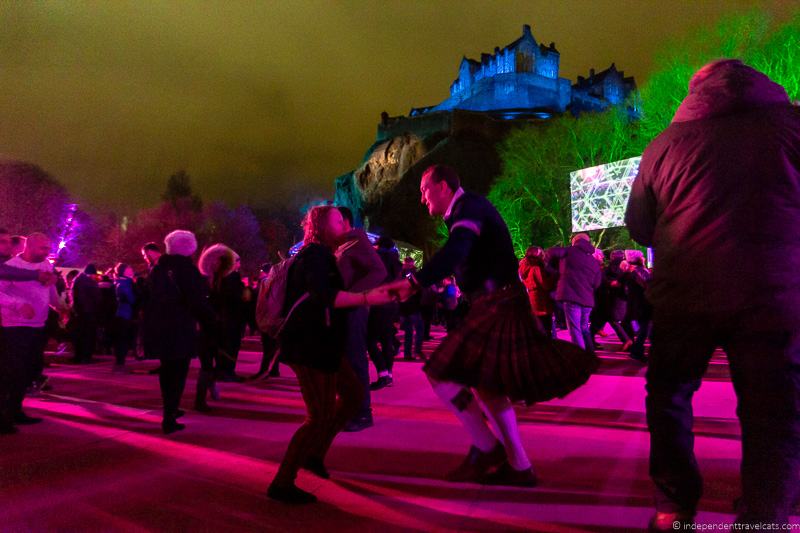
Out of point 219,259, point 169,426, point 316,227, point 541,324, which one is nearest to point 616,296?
point 219,259

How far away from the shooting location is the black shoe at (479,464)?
3752mm

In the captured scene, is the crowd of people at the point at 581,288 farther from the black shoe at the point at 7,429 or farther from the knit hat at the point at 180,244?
the black shoe at the point at 7,429

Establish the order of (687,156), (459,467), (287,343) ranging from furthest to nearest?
(459,467) < (287,343) < (687,156)

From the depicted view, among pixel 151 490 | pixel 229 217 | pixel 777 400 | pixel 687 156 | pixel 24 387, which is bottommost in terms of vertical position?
pixel 151 490

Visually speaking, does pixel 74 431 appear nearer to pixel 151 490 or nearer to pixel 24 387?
pixel 24 387

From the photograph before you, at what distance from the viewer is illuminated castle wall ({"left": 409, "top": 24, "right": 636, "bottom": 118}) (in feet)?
311

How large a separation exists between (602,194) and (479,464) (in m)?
34.6

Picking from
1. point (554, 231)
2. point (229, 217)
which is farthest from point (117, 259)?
point (554, 231)

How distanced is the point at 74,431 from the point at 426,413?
320cm

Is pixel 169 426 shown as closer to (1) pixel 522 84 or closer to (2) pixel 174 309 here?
(2) pixel 174 309

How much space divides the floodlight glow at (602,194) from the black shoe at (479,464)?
105ft

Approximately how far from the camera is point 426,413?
→ 20.2ft

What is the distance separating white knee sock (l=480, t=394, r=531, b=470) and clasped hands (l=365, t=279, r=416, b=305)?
85 centimetres

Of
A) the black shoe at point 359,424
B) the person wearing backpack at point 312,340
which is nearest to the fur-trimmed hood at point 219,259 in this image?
the black shoe at point 359,424
